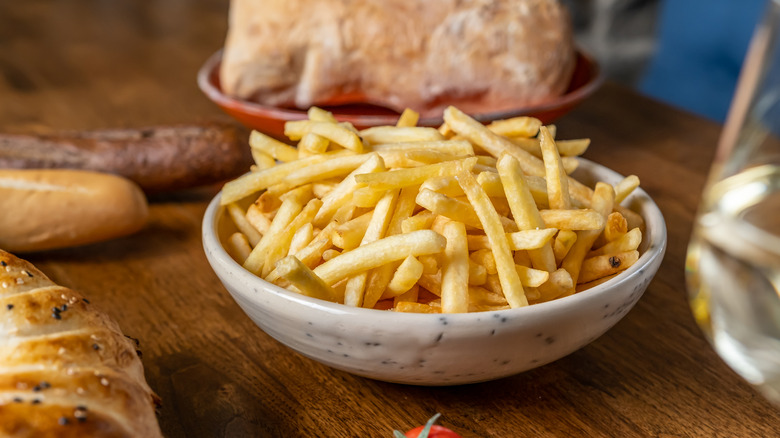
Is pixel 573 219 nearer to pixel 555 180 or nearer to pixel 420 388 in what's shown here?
pixel 555 180

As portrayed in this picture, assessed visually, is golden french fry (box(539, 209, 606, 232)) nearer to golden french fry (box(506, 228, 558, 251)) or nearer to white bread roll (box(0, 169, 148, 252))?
golden french fry (box(506, 228, 558, 251))

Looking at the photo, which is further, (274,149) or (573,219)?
(274,149)

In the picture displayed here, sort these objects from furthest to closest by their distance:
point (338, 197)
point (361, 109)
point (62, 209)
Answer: point (361, 109), point (62, 209), point (338, 197)

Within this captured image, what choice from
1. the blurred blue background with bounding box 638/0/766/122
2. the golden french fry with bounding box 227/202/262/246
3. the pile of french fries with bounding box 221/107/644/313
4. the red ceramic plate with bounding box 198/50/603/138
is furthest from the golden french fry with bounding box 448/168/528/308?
the blurred blue background with bounding box 638/0/766/122

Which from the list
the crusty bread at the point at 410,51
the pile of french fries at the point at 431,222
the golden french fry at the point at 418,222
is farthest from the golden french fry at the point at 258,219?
the crusty bread at the point at 410,51

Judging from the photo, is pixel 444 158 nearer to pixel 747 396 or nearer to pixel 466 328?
pixel 466 328

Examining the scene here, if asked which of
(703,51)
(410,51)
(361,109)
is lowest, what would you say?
(703,51)

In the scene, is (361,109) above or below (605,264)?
below

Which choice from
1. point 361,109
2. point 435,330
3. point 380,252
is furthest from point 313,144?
point 361,109
